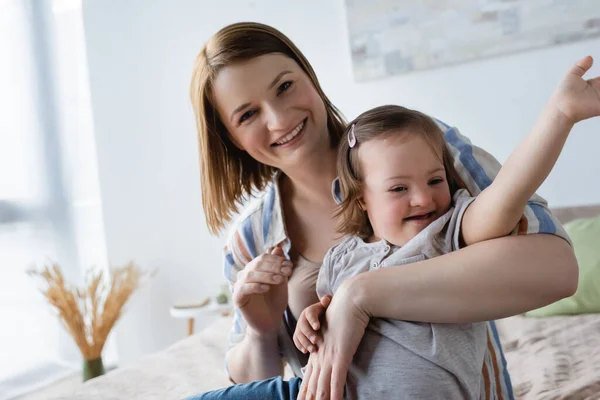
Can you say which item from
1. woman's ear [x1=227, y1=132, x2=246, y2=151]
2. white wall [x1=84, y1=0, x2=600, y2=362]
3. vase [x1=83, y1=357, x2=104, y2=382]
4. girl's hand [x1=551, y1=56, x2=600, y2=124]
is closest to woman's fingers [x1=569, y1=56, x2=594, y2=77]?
girl's hand [x1=551, y1=56, x2=600, y2=124]

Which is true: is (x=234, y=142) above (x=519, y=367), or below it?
above

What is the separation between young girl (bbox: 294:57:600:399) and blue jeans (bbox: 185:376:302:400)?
6 centimetres

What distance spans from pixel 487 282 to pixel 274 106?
0.58 meters

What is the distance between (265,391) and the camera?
1.19 metres

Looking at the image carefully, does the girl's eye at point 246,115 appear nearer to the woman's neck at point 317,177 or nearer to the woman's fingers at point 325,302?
the woman's neck at point 317,177

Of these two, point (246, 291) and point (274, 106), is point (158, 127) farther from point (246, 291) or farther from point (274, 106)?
point (246, 291)

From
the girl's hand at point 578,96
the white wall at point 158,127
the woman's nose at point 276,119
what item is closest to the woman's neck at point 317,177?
the woman's nose at point 276,119

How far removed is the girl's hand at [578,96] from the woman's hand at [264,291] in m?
0.62

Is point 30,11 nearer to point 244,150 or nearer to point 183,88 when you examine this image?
point 183,88

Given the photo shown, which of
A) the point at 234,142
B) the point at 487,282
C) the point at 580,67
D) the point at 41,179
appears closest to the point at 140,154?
the point at 41,179

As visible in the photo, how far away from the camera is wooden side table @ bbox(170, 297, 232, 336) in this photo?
3326mm

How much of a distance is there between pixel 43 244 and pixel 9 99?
794mm

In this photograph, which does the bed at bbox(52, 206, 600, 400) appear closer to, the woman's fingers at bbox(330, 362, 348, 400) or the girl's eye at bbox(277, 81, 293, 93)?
the woman's fingers at bbox(330, 362, 348, 400)

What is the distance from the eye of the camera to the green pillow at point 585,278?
2.27 m
